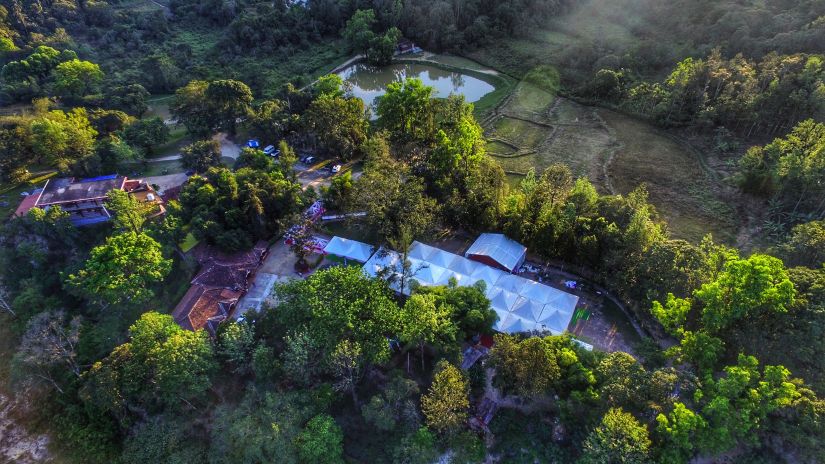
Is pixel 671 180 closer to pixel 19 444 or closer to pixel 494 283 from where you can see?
pixel 494 283

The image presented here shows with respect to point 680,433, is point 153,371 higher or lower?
lower

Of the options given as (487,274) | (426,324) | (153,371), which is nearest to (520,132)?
(487,274)

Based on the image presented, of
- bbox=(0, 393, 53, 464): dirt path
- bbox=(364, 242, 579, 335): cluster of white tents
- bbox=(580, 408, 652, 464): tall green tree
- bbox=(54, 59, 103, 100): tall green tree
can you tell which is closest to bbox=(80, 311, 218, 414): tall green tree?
bbox=(0, 393, 53, 464): dirt path

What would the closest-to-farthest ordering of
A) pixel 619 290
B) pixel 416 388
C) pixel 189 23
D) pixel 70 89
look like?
pixel 416 388 → pixel 619 290 → pixel 70 89 → pixel 189 23

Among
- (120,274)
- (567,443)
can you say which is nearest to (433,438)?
(567,443)

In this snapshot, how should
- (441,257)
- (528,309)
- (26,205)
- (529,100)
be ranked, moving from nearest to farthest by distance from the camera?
(528,309) → (441,257) → (26,205) → (529,100)

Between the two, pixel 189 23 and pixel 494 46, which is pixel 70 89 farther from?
pixel 494 46

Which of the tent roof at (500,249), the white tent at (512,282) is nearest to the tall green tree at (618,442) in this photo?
the white tent at (512,282)
